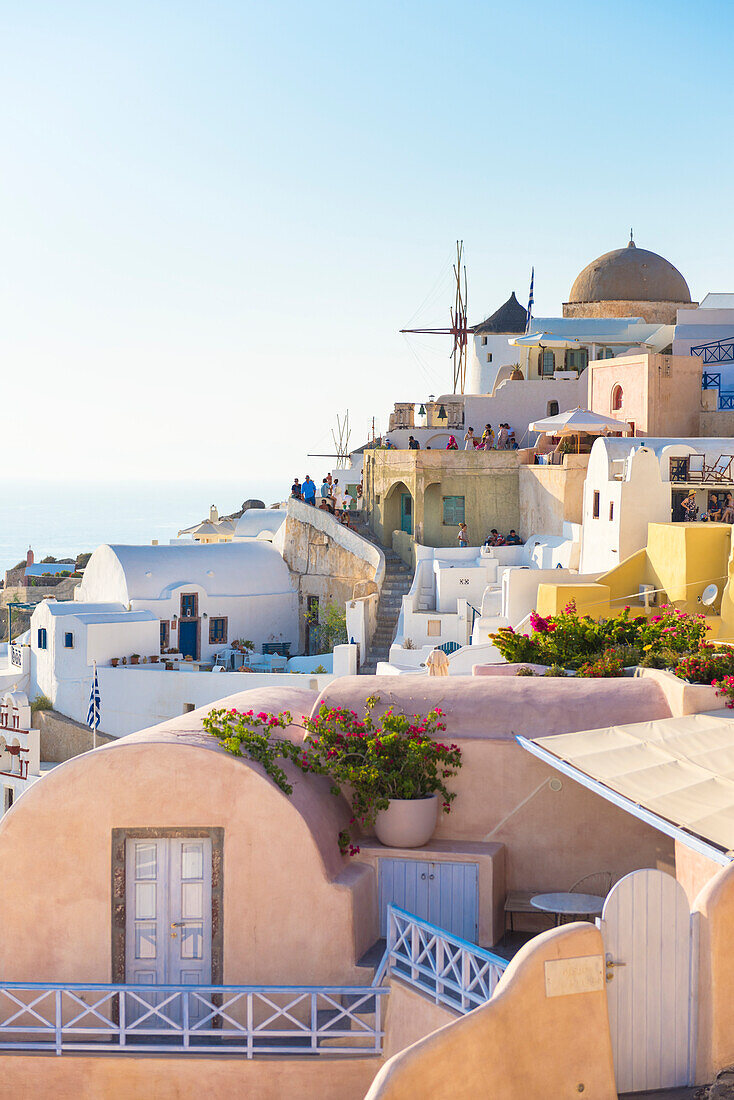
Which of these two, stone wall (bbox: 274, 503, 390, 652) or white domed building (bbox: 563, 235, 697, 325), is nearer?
stone wall (bbox: 274, 503, 390, 652)

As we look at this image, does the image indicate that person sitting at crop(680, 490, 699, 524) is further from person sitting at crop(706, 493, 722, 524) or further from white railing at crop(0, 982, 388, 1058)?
white railing at crop(0, 982, 388, 1058)

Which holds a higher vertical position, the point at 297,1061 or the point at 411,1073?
the point at 411,1073

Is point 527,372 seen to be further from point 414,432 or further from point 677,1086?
point 677,1086

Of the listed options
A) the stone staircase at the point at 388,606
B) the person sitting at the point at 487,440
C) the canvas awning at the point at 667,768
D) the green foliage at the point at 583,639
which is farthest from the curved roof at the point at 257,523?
the canvas awning at the point at 667,768

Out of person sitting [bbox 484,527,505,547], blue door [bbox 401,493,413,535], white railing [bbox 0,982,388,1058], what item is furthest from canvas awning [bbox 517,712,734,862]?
blue door [bbox 401,493,413,535]

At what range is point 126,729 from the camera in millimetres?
30594

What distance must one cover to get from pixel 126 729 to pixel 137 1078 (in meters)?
21.5

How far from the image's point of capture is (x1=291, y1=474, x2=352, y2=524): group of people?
39469 mm

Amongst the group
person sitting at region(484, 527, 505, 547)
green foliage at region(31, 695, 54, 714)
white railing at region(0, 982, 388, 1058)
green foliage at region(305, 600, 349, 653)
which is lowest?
green foliage at region(31, 695, 54, 714)

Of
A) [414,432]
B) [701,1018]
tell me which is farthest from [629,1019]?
[414,432]

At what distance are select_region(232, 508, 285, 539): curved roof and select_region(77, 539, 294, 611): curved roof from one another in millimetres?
8566

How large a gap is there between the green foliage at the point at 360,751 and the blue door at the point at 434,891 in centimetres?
48

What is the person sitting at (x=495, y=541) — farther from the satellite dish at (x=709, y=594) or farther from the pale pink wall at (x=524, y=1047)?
the pale pink wall at (x=524, y=1047)

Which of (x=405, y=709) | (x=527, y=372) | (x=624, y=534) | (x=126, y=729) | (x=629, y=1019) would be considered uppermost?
(x=527, y=372)
